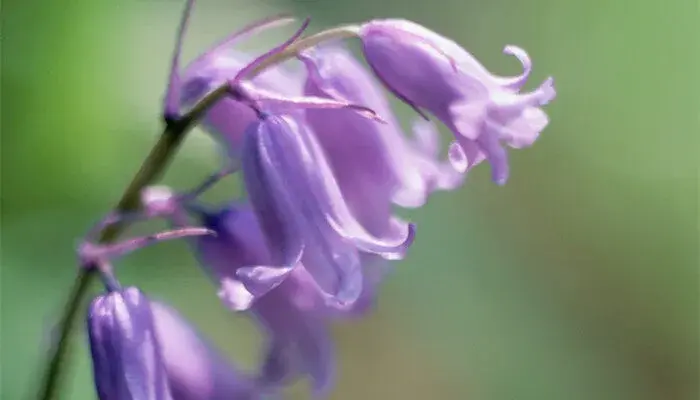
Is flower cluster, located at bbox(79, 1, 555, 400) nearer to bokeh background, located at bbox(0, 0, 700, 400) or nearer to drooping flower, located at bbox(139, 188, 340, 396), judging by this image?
drooping flower, located at bbox(139, 188, 340, 396)

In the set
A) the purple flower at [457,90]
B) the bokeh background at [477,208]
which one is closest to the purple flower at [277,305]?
the purple flower at [457,90]

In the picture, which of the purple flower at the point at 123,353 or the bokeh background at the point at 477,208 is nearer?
the purple flower at the point at 123,353

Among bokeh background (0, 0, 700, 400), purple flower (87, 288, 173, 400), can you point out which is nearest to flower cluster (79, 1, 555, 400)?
purple flower (87, 288, 173, 400)

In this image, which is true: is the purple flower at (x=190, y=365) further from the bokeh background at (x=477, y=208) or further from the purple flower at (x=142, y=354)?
the bokeh background at (x=477, y=208)

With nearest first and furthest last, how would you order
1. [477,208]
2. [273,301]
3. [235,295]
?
[235,295] → [273,301] → [477,208]

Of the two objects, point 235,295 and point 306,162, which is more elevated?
point 306,162

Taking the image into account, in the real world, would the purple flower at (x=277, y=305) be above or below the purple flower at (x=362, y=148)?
below

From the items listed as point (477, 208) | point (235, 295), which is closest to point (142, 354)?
point (235, 295)

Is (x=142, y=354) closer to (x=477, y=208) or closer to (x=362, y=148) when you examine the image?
(x=362, y=148)
